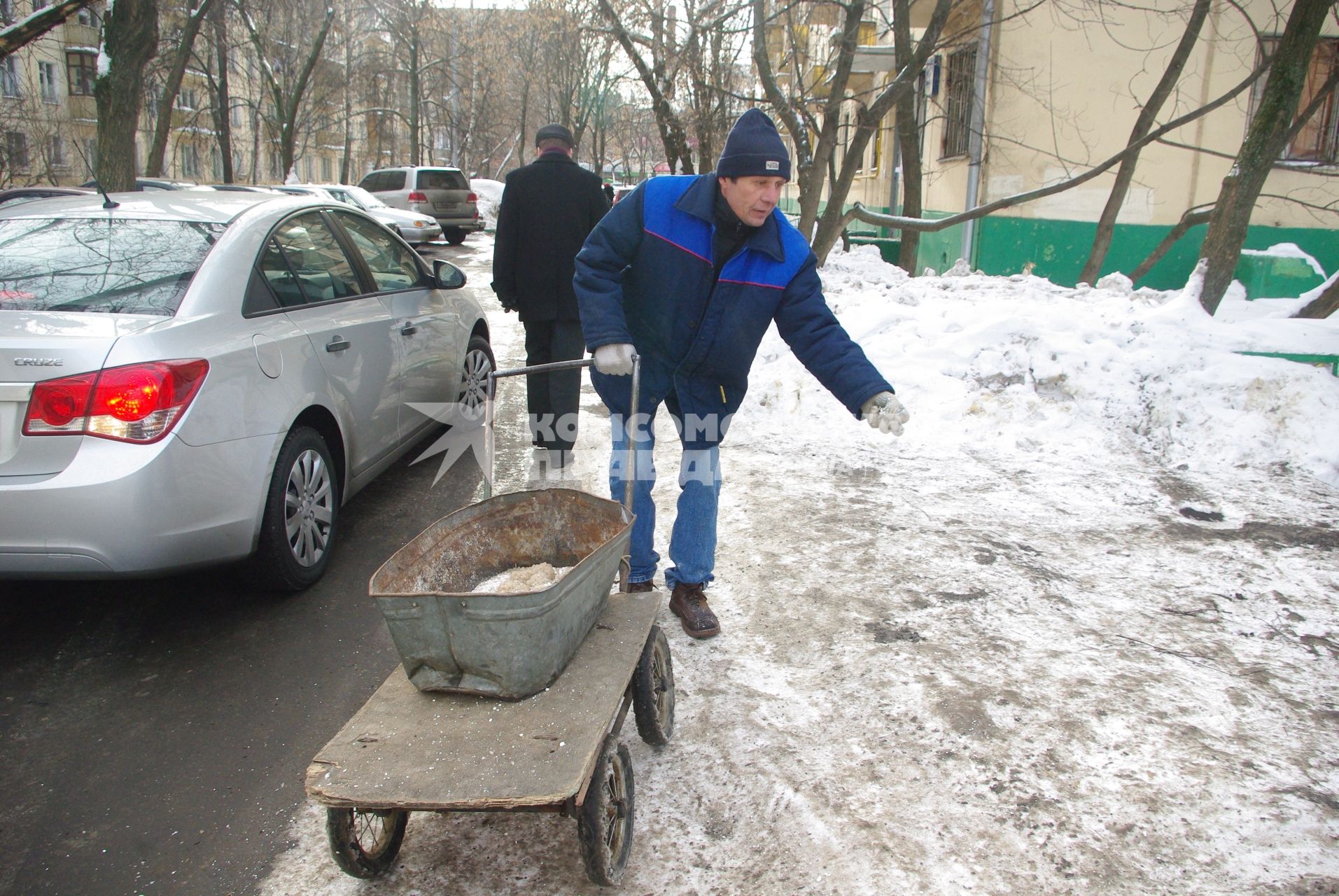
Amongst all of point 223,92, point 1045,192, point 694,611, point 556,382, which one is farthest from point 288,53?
point 694,611

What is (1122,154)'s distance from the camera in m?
8.88

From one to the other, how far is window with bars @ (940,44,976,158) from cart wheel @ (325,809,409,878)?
13.0 meters

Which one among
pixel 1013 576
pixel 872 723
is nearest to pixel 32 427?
pixel 872 723

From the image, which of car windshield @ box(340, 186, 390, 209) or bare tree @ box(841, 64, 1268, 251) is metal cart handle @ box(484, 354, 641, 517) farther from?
car windshield @ box(340, 186, 390, 209)

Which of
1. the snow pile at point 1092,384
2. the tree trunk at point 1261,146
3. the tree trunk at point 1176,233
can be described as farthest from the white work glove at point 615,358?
the tree trunk at point 1176,233

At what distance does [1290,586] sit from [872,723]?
2.27 metres

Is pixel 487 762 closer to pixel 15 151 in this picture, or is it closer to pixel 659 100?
pixel 659 100

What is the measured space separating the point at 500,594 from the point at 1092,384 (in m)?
5.12

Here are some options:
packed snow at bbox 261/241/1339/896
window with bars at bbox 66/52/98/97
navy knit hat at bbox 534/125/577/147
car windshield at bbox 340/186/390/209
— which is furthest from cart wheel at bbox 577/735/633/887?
window with bars at bbox 66/52/98/97

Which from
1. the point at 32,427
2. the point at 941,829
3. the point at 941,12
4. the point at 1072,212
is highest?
the point at 941,12

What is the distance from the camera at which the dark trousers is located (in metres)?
5.30

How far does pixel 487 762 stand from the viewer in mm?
2057

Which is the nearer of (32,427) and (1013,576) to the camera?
(32,427)

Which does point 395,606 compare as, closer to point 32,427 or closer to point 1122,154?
point 32,427
